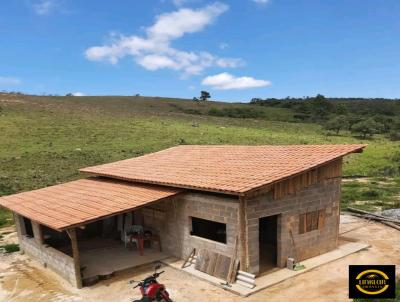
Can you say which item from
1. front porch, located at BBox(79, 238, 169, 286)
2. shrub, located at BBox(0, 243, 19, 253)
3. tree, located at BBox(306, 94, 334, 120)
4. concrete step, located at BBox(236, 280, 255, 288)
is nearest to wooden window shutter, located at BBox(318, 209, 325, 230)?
concrete step, located at BBox(236, 280, 255, 288)

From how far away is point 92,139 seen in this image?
4278cm

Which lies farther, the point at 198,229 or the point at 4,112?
the point at 4,112

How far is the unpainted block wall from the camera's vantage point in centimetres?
1348

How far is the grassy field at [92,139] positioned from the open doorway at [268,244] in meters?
8.79

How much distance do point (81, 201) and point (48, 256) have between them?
238 cm

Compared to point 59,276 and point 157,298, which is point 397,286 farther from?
point 59,276

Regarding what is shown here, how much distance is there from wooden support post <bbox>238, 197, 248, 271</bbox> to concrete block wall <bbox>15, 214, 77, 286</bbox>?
5.62 m

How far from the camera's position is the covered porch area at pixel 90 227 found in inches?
541

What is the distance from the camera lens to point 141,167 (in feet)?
63.9

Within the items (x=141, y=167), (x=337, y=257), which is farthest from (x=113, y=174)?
(x=337, y=257)

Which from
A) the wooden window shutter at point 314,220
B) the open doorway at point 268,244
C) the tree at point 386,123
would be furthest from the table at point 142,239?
the tree at point 386,123

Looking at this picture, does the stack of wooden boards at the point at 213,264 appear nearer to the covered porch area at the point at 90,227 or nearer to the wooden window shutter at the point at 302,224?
the covered porch area at the point at 90,227

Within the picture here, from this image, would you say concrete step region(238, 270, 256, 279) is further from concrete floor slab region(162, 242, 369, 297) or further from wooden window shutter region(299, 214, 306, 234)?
wooden window shutter region(299, 214, 306, 234)

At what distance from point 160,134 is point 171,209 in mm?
30508
